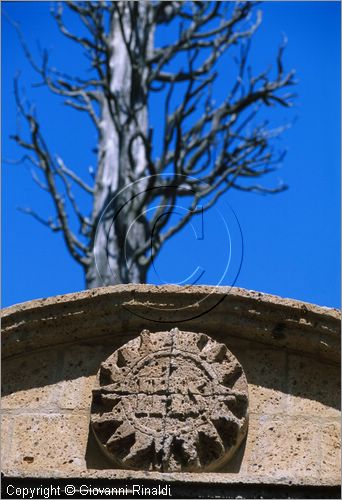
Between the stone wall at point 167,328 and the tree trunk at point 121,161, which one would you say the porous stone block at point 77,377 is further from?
the tree trunk at point 121,161

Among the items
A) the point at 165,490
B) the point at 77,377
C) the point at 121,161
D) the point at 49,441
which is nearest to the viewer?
the point at 165,490

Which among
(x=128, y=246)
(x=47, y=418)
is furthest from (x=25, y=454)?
(x=128, y=246)

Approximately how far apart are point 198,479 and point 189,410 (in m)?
0.29

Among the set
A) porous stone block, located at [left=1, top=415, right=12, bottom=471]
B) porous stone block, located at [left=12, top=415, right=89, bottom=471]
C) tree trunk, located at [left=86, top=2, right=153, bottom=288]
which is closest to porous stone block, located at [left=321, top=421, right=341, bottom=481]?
porous stone block, located at [left=12, top=415, right=89, bottom=471]

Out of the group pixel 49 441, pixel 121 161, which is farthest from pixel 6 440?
pixel 121 161

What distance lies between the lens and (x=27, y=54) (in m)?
10.2

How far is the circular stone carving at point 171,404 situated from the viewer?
418 cm

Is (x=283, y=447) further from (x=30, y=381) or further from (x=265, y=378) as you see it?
(x=30, y=381)

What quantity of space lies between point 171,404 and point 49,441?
47cm

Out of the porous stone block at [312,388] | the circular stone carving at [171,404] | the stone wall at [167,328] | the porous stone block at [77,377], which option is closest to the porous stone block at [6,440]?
the stone wall at [167,328]

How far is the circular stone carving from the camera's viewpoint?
4184 millimetres

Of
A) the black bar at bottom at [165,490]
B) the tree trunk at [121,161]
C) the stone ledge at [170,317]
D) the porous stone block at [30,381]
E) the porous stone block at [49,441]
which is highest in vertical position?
the tree trunk at [121,161]

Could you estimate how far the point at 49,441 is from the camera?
433 cm

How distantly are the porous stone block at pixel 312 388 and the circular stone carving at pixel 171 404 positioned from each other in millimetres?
195
